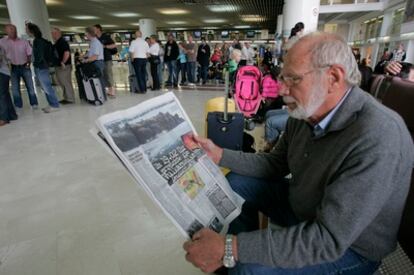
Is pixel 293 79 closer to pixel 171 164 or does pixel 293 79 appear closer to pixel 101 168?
pixel 171 164

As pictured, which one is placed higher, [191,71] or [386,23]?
[386,23]

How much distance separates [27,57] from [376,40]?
45.7ft

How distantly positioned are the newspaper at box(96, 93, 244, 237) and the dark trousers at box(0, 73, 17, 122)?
12.4 ft

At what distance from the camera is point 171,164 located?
812 millimetres

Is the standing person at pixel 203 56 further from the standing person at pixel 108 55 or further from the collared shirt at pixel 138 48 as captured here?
the standing person at pixel 108 55

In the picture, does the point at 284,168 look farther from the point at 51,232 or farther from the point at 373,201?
the point at 51,232

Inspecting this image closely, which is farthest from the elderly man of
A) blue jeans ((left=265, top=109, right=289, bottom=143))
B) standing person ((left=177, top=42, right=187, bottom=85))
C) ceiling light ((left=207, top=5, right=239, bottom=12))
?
ceiling light ((left=207, top=5, right=239, bottom=12))

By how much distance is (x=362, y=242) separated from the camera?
0.75 metres

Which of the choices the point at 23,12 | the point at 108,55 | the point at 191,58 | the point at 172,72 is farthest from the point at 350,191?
the point at 23,12

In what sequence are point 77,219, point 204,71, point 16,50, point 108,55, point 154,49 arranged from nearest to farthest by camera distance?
point 77,219 < point 16,50 < point 108,55 < point 154,49 < point 204,71

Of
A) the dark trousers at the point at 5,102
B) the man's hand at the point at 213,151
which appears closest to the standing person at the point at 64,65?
the dark trousers at the point at 5,102

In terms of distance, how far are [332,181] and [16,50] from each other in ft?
16.6

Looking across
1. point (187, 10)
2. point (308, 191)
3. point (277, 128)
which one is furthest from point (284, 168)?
point (187, 10)

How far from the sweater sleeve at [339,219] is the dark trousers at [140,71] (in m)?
6.20
